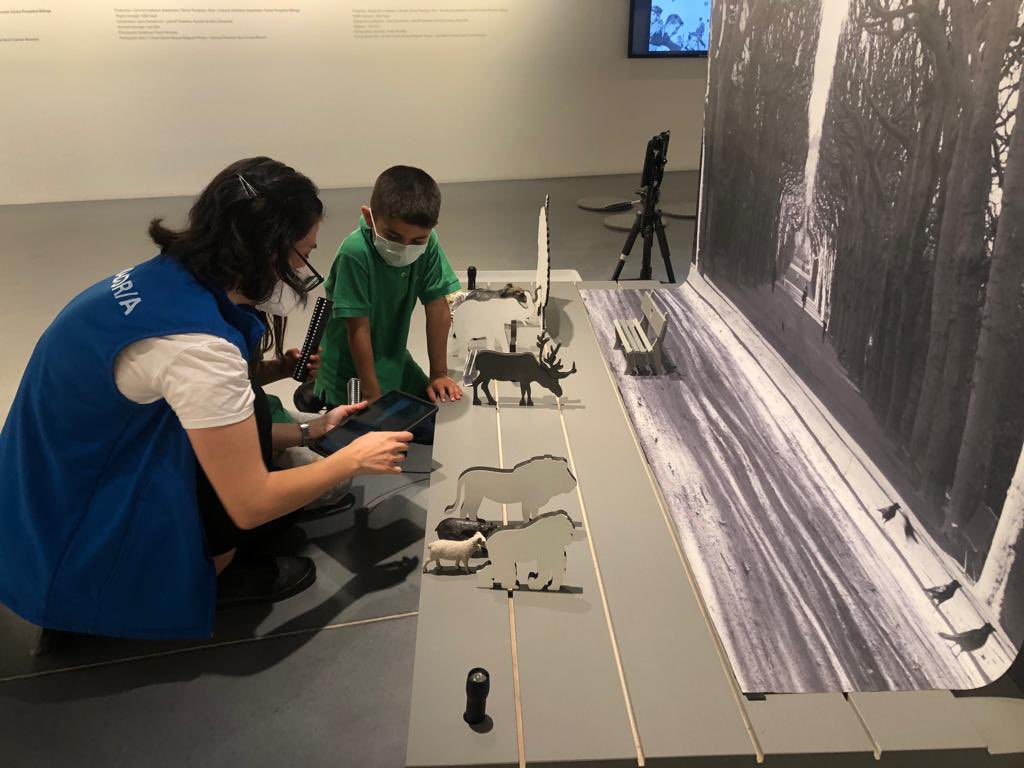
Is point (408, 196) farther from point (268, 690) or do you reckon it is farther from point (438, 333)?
point (268, 690)

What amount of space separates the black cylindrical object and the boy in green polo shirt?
2.85 feet

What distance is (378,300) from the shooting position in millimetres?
2135

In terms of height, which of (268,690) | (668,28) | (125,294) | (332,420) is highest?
(668,28)

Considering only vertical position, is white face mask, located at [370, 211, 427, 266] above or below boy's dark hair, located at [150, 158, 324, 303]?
below

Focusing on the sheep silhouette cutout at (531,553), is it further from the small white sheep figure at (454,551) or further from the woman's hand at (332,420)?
the woman's hand at (332,420)

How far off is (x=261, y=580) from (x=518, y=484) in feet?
2.61

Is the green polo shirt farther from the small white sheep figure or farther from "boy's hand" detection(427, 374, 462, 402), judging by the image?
the small white sheep figure

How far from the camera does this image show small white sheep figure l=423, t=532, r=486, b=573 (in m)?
1.21

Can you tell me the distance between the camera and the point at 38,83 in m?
5.11

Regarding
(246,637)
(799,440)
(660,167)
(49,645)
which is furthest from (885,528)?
(660,167)

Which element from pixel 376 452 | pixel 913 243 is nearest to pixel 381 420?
pixel 376 452

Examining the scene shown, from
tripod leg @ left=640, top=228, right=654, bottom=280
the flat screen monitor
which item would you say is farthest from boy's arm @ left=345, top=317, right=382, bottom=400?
the flat screen monitor

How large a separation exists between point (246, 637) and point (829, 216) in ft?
4.98

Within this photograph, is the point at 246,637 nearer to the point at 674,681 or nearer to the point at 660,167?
the point at 674,681
